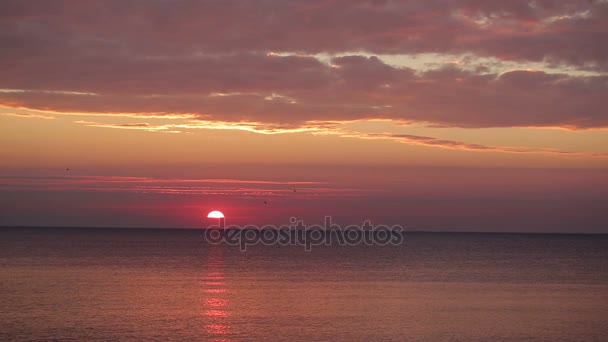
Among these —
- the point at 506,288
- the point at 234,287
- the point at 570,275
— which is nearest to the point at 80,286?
the point at 234,287

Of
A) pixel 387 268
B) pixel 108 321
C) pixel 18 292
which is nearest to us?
pixel 108 321

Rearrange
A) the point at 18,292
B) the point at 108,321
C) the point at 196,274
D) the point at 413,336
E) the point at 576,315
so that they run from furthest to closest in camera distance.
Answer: the point at 196,274 → the point at 18,292 → the point at 576,315 → the point at 108,321 → the point at 413,336

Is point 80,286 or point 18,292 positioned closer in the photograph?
point 18,292

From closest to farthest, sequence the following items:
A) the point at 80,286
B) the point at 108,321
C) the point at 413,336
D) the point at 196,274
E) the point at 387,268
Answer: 1. the point at 413,336
2. the point at 108,321
3. the point at 80,286
4. the point at 196,274
5. the point at 387,268

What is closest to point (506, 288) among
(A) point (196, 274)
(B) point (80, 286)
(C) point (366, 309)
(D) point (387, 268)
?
(C) point (366, 309)

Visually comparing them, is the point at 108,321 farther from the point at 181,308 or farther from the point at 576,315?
the point at 576,315

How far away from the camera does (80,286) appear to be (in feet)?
186

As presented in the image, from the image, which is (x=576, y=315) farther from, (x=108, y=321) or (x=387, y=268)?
(x=387, y=268)

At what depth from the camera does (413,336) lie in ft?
119

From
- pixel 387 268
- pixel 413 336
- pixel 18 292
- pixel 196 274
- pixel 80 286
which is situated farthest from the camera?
pixel 387 268

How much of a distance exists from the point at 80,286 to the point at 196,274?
55.4ft

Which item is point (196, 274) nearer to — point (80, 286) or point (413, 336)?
point (80, 286)

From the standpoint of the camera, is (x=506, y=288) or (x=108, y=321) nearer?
(x=108, y=321)

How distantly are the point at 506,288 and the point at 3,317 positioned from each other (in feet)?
133
